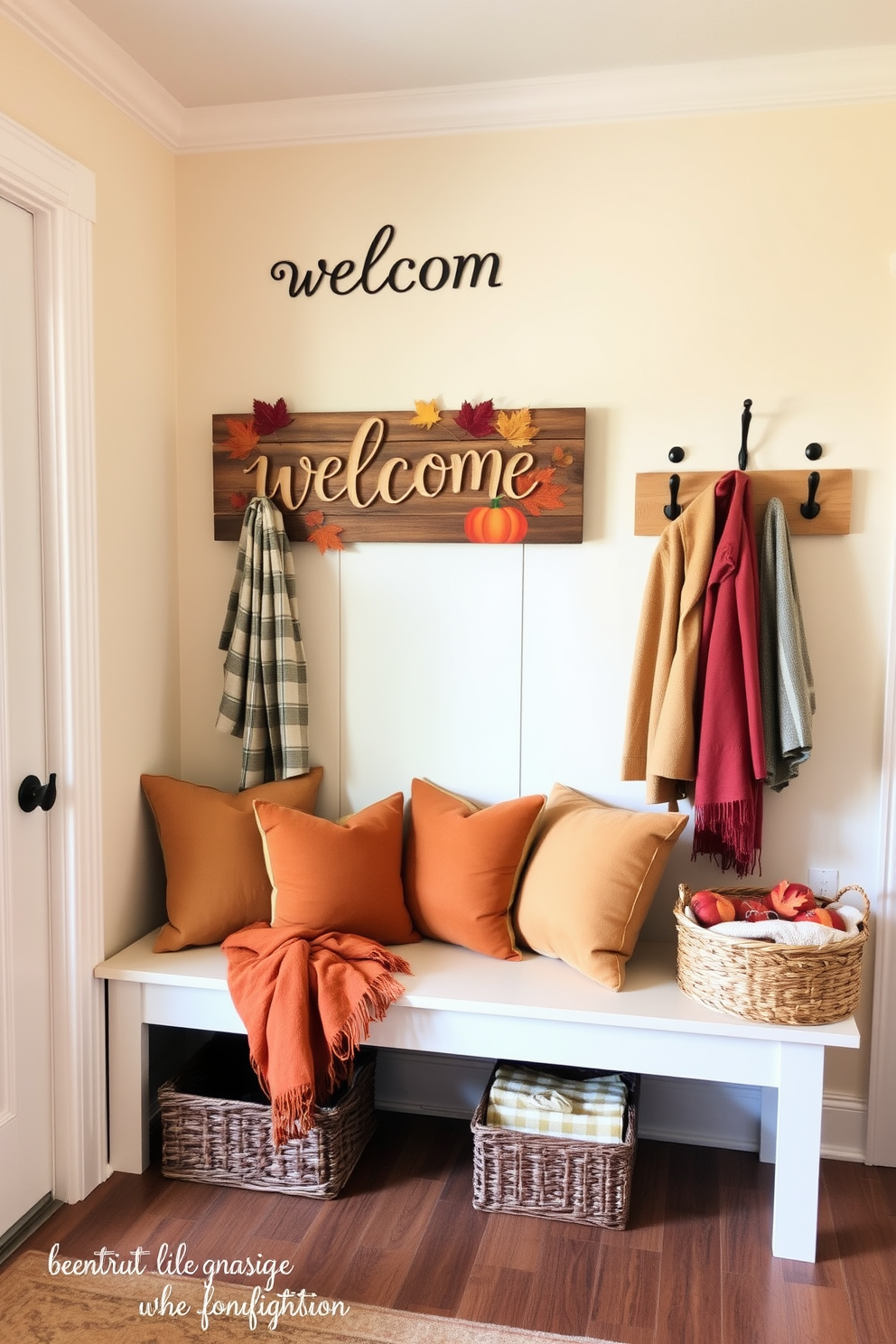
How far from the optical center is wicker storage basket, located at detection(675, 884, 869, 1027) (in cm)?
209

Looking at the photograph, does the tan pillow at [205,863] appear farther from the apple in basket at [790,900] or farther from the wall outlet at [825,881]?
the wall outlet at [825,881]

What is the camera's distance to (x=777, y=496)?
8.09ft

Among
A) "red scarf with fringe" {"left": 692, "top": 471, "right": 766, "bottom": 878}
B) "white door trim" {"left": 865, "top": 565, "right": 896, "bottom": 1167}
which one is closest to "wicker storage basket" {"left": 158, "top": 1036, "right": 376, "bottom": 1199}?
"red scarf with fringe" {"left": 692, "top": 471, "right": 766, "bottom": 878}

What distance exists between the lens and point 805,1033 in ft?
6.88

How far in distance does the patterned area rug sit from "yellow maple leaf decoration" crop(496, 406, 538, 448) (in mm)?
1907

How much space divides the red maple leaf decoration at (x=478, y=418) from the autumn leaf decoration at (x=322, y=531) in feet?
1.38

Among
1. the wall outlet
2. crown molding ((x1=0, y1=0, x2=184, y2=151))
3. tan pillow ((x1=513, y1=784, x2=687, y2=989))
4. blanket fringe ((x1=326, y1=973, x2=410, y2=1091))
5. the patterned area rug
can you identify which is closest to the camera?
the patterned area rug

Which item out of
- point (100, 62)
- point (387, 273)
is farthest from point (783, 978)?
point (100, 62)

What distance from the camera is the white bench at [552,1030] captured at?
2119 mm

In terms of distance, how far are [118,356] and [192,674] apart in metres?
0.84

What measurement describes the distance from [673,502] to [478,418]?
0.52 meters

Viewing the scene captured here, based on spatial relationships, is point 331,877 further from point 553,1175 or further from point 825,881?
point 825,881

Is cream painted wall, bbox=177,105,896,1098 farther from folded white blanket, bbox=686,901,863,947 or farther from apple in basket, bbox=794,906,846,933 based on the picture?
folded white blanket, bbox=686,901,863,947

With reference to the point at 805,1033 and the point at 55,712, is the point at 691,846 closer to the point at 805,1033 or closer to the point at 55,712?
the point at 805,1033
